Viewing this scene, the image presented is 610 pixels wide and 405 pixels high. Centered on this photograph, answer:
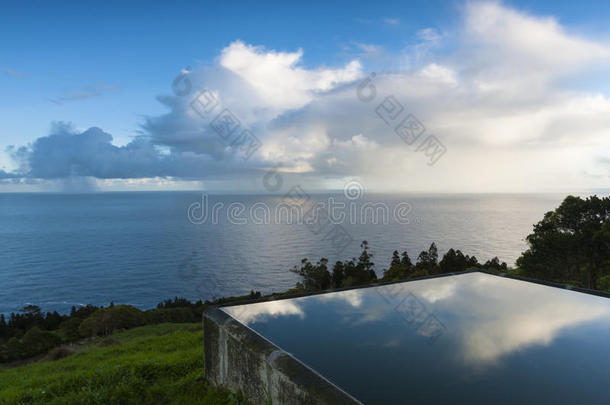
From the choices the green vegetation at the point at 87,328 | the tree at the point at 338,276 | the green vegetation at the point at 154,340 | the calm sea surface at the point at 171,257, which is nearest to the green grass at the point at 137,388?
the green vegetation at the point at 154,340

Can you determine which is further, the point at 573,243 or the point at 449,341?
the point at 573,243

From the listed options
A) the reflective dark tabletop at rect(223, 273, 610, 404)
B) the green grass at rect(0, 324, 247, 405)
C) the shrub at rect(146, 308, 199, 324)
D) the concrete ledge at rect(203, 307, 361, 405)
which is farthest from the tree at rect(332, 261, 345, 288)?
the concrete ledge at rect(203, 307, 361, 405)

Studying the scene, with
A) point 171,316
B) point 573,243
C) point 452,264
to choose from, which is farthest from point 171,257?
point 573,243

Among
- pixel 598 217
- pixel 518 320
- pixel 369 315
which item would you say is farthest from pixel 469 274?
pixel 598 217

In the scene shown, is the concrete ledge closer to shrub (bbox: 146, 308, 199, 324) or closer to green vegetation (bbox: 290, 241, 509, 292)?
green vegetation (bbox: 290, 241, 509, 292)

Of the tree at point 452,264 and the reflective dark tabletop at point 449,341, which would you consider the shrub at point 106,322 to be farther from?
the tree at point 452,264

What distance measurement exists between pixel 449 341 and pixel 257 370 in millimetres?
2711

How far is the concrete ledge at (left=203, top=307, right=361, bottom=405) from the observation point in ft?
11.5

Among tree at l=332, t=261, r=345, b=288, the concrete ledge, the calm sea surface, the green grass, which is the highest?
the concrete ledge

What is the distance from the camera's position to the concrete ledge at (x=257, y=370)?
352 centimetres

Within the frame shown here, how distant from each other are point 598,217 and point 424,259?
20212 millimetres

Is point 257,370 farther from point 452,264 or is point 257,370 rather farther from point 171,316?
point 452,264

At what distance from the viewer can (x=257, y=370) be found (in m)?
4.46

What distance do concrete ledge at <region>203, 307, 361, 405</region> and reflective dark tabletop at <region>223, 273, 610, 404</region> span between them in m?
0.33
